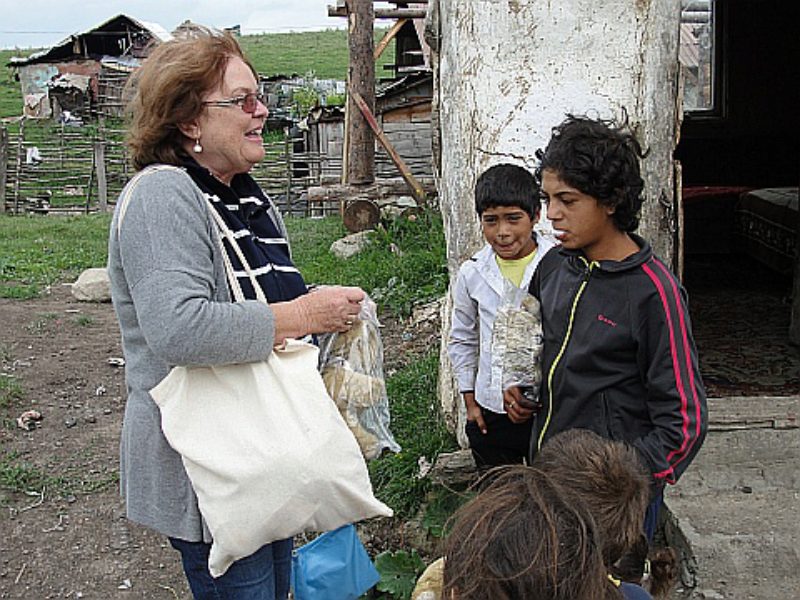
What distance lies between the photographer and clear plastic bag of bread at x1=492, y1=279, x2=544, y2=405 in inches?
98.3

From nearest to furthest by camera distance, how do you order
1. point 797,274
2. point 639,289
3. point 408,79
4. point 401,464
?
point 639,289 < point 401,464 < point 797,274 < point 408,79

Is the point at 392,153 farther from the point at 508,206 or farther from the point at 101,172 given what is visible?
the point at 101,172

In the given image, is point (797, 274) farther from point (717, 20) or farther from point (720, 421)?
point (717, 20)

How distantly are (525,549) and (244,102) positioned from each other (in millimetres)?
1210

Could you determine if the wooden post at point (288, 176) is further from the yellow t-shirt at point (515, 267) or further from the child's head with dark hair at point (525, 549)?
the child's head with dark hair at point (525, 549)

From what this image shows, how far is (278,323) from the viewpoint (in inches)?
81.0

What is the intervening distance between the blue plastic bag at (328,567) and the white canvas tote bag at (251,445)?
0.68m

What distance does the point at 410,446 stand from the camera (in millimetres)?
4328

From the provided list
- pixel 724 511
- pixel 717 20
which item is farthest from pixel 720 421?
pixel 717 20

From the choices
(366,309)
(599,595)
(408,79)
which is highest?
(408,79)

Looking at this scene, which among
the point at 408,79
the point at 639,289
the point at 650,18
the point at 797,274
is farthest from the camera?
the point at 408,79

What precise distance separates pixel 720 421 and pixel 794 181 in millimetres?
6935

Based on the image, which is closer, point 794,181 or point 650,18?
point 650,18

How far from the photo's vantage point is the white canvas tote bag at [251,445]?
1.98m
